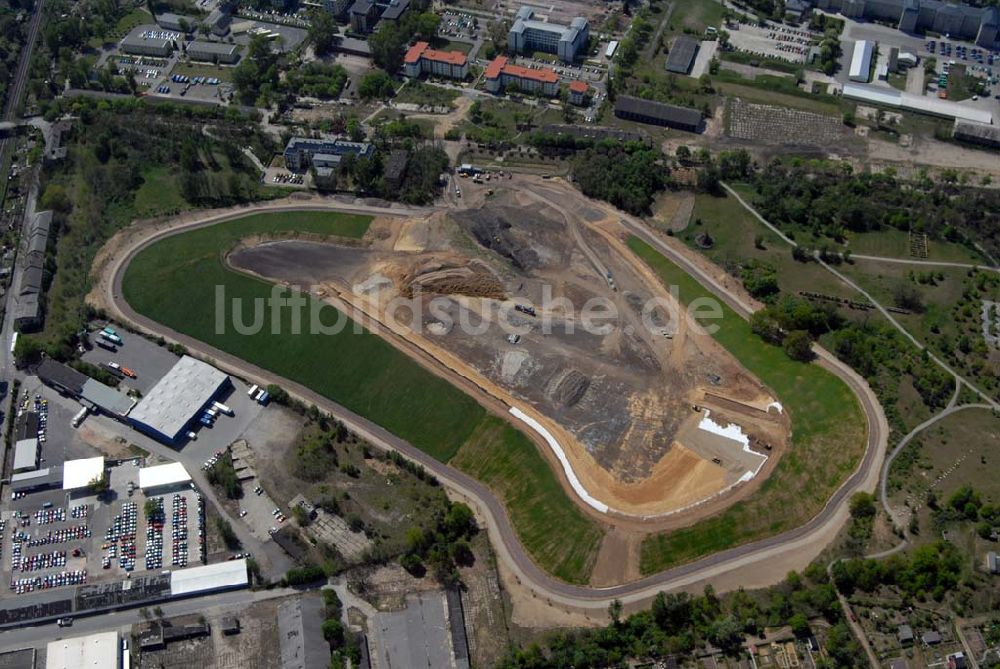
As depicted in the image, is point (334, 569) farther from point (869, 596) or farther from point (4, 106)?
point (4, 106)

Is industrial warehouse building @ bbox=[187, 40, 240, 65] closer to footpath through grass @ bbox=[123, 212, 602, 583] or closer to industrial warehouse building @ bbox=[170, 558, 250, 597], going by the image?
footpath through grass @ bbox=[123, 212, 602, 583]

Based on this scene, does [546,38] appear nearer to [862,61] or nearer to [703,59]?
[703,59]

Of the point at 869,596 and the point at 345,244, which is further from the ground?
the point at 345,244

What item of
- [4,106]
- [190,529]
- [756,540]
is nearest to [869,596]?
[756,540]

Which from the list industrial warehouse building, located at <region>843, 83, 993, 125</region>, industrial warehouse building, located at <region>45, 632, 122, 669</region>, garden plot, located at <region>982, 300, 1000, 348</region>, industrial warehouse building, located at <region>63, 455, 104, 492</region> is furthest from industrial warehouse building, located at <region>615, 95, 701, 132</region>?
industrial warehouse building, located at <region>45, 632, 122, 669</region>

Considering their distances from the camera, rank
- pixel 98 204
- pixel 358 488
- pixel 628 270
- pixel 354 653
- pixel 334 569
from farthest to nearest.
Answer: pixel 98 204 < pixel 628 270 < pixel 358 488 < pixel 334 569 < pixel 354 653

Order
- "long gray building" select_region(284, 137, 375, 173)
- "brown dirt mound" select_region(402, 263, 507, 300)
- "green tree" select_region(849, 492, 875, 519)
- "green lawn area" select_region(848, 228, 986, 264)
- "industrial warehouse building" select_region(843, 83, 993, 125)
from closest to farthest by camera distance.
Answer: "green tree" select_region(849, 492, 875, 519), "brown dirt mound" select_region(402, 263, 507, 300), "green lawn area" select_region(848, 228, 986, 264), "long gray building" select_region(284, 137, 375, 173), "industrial warehouse building" select_region(843, 83, 993, 125)
